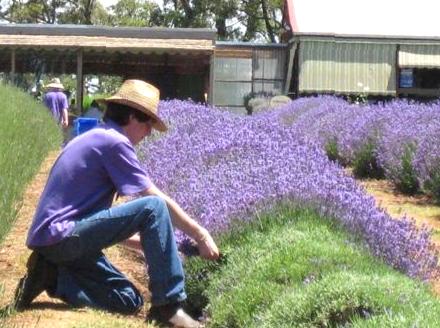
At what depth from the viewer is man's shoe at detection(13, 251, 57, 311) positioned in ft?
17.2

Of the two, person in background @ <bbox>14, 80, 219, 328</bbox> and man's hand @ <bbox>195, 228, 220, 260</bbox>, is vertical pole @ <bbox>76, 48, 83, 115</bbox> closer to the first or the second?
person in background @ <bbox>14, 80, 219, 328</bbox>

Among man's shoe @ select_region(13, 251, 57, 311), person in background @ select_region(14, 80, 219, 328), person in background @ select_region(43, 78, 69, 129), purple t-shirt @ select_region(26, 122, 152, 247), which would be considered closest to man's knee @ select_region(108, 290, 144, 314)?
person in background @ select_region(14, 80, 219, 328)

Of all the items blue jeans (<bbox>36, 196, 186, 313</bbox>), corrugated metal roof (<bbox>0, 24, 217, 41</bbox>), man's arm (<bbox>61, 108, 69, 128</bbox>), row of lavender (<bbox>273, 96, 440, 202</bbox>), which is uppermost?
corrugated metal roof (<bbox>0, 24, 217, 41</bbox>)

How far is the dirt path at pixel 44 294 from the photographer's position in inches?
195

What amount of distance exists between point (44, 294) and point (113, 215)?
1.06 metres

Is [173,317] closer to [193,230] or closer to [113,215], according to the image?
[193,230]

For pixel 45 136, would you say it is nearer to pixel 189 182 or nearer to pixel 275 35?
pixel 189 182

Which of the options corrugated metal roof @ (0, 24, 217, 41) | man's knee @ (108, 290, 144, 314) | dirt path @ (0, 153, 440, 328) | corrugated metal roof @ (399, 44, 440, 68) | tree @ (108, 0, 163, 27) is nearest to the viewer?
dirt path @ (0, 153, 440, 328)

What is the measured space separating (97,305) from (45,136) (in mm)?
9440

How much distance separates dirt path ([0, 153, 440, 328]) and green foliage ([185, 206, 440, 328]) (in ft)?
1.85

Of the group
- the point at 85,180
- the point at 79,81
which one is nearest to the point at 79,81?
the point at 79,81

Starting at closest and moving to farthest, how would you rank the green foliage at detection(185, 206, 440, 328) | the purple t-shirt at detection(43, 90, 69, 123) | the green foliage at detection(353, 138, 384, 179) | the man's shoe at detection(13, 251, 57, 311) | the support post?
the green foliage at detection(185, 206, 440, 328) < the man's shoe at detection(13, 251, 57, 311) < the green foliage at detection(353, 138, 384, 179) < the purple t-shirt at detection(43, 90, 69, 123) < the support post

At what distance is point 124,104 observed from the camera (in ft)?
17.1

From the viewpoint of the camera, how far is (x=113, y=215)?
506 centimetres
